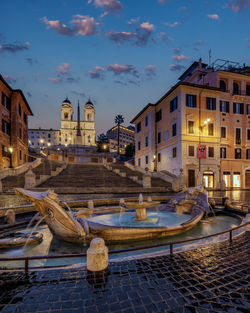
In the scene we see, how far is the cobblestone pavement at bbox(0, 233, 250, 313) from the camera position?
9.62 feet

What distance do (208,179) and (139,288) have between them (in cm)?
2709

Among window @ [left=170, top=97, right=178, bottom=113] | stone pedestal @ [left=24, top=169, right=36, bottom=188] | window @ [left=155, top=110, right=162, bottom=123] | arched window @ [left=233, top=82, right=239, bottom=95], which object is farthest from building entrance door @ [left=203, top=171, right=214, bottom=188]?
stone pedestal @ [left=24, top=169, right=36, bottom=188]

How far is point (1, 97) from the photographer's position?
2631 cm

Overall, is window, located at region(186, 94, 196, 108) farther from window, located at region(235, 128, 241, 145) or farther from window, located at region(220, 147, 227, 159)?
window, located at region(235, 128, 241, 145)

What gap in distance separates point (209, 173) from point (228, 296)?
26541 millimetres

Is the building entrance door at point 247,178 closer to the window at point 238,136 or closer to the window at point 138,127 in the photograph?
the window at point 238,136

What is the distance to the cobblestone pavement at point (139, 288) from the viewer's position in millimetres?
2934

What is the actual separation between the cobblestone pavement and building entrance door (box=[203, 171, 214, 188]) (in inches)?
959

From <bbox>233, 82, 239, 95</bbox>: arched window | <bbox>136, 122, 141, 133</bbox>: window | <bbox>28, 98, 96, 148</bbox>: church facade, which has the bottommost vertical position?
<bbox>136, 122, 141, 133</bbox>: window

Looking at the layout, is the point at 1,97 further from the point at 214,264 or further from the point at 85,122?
the point at 85,122

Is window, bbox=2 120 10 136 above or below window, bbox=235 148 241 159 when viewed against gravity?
above

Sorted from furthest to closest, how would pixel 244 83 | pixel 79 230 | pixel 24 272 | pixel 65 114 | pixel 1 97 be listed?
pixel 65 114, pixel 244 83, pixel 1 97, pixel 79 230, pixel 24 272

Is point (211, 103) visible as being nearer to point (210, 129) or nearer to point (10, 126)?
point (210, 129)

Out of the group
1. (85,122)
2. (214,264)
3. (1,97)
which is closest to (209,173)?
(214,264)
